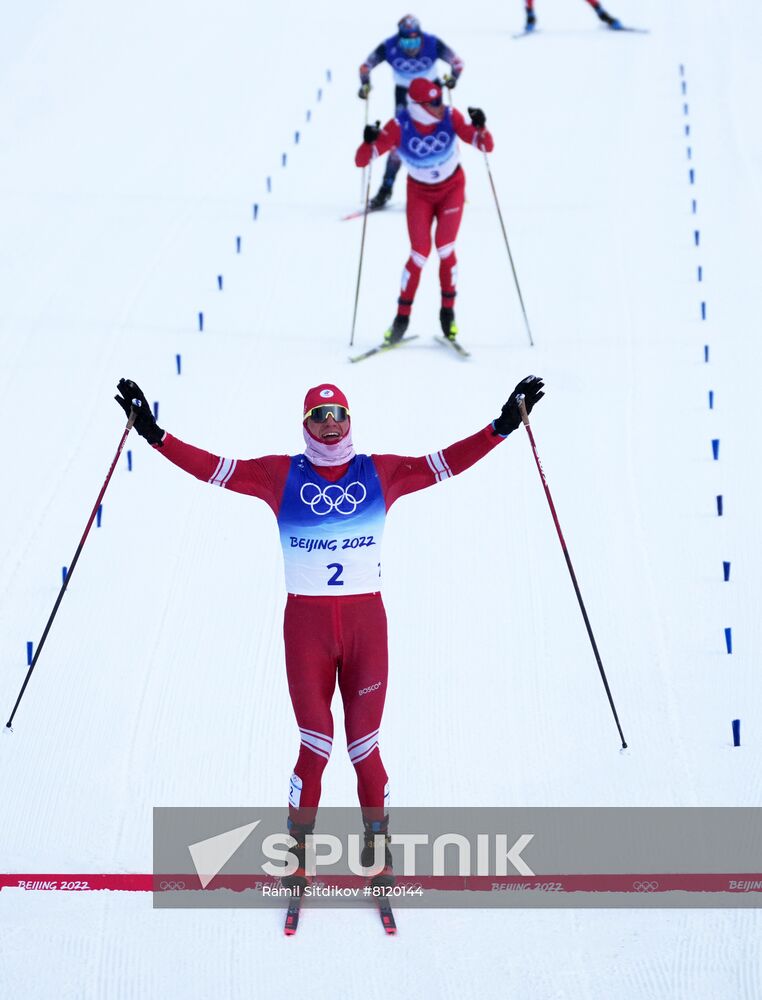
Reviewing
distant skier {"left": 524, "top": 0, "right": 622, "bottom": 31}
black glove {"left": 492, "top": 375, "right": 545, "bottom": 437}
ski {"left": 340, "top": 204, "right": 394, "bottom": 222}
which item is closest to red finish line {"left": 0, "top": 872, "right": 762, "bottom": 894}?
black glove {"left": 492, "top": 375, "right": 545, "bottom": 437}

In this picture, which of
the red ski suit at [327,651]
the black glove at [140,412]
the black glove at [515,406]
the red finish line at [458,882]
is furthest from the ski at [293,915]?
the black glove at [515,406]

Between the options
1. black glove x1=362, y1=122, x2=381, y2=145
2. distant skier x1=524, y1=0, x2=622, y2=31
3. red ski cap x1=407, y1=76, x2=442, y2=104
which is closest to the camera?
red ski cap x1=407, y1=76, x2=442, y2=104

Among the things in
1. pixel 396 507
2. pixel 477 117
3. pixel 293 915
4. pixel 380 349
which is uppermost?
pixel 477 117

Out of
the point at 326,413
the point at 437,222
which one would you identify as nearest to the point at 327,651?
the point at 326,413

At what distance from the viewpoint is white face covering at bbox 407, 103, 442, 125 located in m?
8.98

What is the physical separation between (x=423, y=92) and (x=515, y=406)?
15.0ft

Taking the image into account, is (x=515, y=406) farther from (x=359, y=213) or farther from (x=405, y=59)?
(x=359, y=213)

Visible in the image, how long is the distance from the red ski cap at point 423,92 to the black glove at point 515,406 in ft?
14.6

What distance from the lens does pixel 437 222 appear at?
30.3 ft

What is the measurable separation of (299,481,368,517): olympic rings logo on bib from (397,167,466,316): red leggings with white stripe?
4.64 m

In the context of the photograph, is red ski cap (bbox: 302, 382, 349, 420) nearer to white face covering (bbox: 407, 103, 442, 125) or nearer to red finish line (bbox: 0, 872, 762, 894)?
red finish line (bbox: 0, 872, 762, 894)

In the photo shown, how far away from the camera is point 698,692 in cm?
622

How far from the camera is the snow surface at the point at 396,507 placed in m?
4.88

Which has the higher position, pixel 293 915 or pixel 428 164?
pixel 428 164
